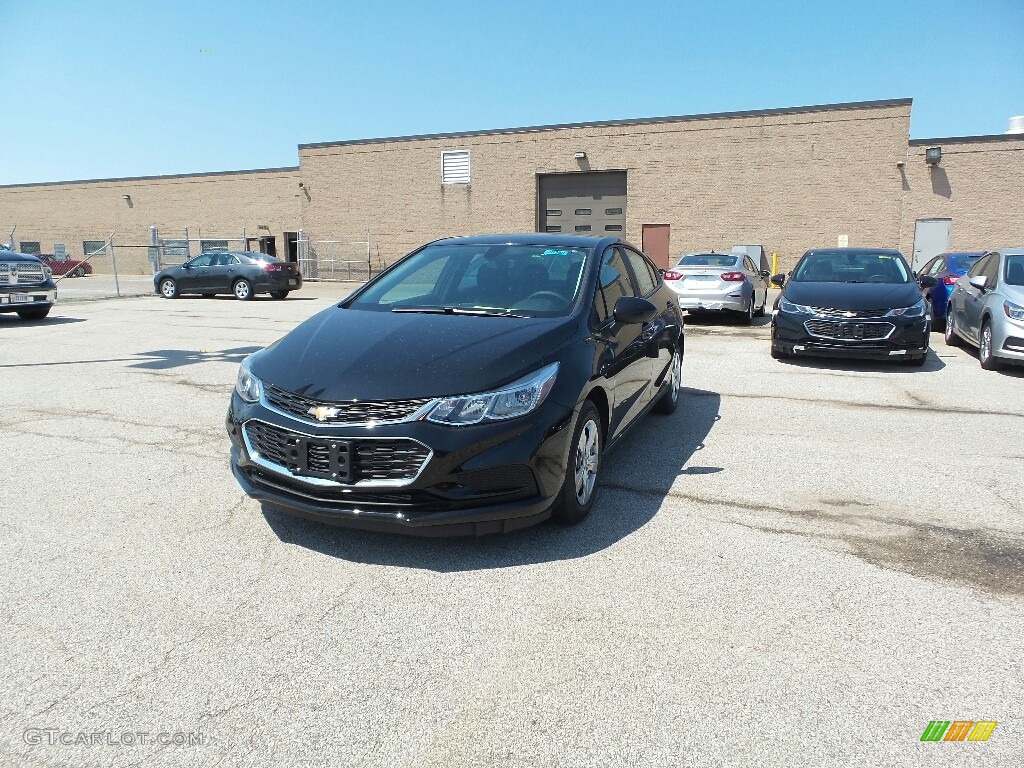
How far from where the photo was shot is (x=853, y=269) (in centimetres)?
1023

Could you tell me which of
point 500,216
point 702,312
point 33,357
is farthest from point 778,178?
point 33,357

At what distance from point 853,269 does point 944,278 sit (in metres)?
3.71

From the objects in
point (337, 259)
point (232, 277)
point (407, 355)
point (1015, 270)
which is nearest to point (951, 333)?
point (1015, 270)

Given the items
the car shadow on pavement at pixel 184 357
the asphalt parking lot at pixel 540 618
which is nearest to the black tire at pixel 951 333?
the asphalt parking lot at pixel 540 618

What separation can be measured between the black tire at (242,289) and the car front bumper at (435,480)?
754 inches

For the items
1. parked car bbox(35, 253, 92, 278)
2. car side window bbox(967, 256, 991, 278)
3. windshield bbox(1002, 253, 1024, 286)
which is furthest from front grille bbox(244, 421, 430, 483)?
parked car bbox(35, 253, 92, 278)

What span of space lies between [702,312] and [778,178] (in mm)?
14223

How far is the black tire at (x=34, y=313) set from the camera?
14.1 meters

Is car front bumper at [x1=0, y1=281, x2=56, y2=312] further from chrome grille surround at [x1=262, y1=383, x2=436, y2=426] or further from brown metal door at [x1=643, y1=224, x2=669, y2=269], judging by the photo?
brown metal door at [x1=643, y1=224, x2=669, y2=269]

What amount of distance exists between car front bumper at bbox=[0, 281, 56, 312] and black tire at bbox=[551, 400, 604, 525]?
13376 millimetres

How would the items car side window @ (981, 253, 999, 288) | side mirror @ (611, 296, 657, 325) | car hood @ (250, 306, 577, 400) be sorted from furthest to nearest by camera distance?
1. car side window @ (981, 253, 999, 288)
2. side mirror @ (611, 296, 657, 325)
3. car hood @ (250, 306, 577, 400)

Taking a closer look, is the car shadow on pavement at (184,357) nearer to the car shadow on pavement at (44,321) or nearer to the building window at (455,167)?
A: the car shadow on pavement at (44,321)

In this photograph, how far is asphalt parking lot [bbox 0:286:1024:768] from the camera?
92.0 inches

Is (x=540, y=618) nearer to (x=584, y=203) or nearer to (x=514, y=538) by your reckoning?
(x=514, y=538)
